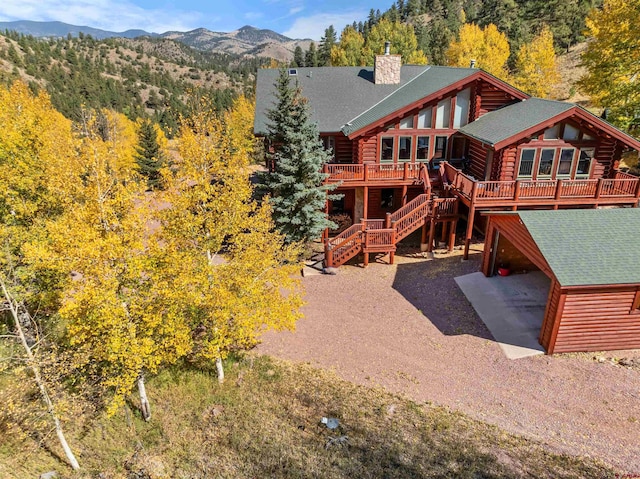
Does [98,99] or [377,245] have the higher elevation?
[98,99]

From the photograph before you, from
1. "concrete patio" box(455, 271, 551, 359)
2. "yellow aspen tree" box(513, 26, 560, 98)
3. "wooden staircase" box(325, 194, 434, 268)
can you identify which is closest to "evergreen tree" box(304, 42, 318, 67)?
"yellow aspen tree" box(513, 26, 560, 98)

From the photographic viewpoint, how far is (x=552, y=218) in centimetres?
1393

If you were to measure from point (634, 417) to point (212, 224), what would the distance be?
1307 cm

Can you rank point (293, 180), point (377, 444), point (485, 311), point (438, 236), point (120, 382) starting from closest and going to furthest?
point (120, 382)
point (377, 444)
point (485, 311)
point (293, 180)
point (438, 236)

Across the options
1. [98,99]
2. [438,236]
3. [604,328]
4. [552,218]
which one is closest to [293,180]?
[438,236]

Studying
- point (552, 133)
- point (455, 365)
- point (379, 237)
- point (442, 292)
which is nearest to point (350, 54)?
point (552, 133)

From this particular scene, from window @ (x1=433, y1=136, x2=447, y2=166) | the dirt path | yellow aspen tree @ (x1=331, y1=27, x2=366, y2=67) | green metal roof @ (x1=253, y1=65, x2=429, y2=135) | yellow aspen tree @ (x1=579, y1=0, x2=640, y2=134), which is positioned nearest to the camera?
the dirt path

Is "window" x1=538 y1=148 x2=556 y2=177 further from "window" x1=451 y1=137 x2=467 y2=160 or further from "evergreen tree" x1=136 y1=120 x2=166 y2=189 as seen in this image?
"evergreen tree" x1=136 y1=120 x2=166 y2=189

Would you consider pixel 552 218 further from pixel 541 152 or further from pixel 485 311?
pixel 541 152

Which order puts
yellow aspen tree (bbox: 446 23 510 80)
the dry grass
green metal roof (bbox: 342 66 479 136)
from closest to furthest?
1. the dry grass
2. green metal roof (bbox: 342 66 479 136)
3. yellow aspen tree (bbox: 446 23 510 80)

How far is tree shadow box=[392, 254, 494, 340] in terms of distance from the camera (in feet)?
47.8

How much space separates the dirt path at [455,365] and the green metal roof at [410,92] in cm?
942

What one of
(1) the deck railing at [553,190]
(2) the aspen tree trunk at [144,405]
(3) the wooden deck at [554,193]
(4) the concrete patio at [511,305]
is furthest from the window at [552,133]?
(2) the aspen tree trunk at [144,405]

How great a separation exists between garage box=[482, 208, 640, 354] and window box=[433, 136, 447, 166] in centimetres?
973
